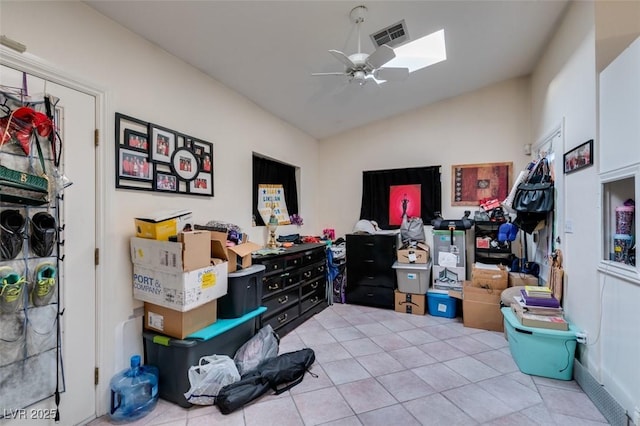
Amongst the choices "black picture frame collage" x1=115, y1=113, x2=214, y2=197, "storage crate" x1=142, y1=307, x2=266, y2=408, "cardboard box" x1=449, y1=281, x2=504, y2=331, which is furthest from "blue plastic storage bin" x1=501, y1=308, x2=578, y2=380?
"black picture frame collage" x1=115, y1=113, x2=214, y2=197

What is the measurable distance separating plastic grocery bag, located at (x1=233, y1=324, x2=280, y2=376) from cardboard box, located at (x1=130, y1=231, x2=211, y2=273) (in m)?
0.88

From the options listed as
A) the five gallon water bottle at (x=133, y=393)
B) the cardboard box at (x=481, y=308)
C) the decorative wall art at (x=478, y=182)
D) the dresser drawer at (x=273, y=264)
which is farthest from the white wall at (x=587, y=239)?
the five gallon water bottle at (x=133, y=393)

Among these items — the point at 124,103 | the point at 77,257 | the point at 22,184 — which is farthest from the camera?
the point at 124,103

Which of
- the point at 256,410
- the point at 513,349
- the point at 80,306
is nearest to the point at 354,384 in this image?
the point at 256,410

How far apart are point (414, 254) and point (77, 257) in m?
3.71

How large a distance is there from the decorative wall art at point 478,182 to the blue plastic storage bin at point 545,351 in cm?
217

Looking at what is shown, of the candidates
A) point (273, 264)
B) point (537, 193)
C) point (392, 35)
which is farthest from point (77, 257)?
point (537, 193)

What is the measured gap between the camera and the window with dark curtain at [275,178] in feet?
12.4

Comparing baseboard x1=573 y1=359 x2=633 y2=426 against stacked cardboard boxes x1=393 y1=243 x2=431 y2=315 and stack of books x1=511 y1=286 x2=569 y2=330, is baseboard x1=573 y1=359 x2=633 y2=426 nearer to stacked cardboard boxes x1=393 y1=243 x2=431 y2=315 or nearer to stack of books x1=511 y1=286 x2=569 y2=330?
stack of books x1=511 y1=286 x2=569 y2=330

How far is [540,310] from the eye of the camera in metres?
2.51

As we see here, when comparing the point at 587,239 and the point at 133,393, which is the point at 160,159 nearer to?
the point at 133,393

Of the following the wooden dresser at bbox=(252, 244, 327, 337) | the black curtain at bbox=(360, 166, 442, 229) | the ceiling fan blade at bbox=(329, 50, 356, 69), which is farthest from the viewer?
the black curtain at bbox=(360, 166, 442, 229)

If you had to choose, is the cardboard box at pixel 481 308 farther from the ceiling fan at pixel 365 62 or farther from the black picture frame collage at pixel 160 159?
the black picture frame collage at pixel 160 159

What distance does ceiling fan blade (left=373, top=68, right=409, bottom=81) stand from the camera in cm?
259
